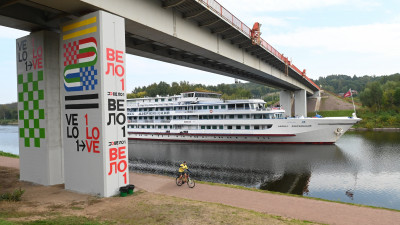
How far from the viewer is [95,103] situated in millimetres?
12719

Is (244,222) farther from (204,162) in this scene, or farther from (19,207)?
(204,162)

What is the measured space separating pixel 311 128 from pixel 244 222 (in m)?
32.0

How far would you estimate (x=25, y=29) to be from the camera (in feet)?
50.7

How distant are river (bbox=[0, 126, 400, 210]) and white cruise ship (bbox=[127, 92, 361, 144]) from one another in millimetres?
3135

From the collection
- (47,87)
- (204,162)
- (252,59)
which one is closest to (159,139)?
(204,162)

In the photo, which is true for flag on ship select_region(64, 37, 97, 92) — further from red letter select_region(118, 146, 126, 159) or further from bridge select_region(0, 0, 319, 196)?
red letter select_region(118, 146, 126, 159)

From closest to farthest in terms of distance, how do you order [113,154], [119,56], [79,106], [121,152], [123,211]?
[123,211] < [113,154] < [119,56] < [121,152] < [79,106]

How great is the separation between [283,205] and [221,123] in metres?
31.1

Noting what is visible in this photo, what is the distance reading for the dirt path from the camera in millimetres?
10188

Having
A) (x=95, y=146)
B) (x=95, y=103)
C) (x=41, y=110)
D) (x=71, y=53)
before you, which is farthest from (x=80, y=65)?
(x=41, y=110)

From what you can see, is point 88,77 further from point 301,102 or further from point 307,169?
point 301,102

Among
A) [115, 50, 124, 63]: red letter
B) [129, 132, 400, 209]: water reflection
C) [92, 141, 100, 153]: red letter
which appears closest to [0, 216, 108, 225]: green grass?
[92, 141, 100, 153]: red letter

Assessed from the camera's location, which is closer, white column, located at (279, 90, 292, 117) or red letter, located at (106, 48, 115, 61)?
red letter, located at (106, 48, 115, 61)

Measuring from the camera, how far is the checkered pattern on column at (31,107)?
50.3 ft
